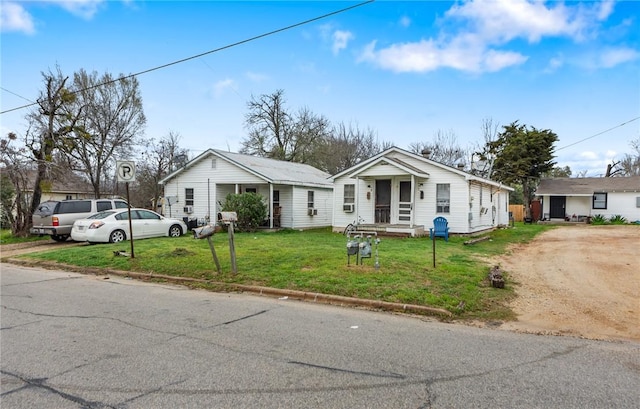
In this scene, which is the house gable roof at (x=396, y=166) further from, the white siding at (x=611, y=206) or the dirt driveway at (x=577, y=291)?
the white siding at (x=611, y=206)

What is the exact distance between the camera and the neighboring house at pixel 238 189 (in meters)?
20.8

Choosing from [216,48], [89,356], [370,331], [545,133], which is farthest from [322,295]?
[545,133]

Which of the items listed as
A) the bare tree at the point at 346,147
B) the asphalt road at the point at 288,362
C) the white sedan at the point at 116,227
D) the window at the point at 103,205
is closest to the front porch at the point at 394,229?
the white sedan at the point at 116,227

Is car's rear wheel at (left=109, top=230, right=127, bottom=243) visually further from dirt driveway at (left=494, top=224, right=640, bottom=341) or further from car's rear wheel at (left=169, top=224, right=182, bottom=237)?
dirt driveway at (left=494, top=224, right=640, bottom=341)

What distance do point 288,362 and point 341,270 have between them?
441cm

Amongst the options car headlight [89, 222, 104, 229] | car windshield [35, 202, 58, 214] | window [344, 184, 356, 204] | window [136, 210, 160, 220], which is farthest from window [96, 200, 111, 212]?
window [344, 184, 356, 204]

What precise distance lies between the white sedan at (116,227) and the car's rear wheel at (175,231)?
0.45 feet

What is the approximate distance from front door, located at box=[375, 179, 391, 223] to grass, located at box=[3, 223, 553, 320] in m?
5.66

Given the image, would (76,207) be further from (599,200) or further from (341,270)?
(599,200)

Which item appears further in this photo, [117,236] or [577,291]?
[117,236]

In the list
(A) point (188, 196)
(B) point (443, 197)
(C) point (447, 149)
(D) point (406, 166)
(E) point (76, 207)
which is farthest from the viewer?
(C) point (447, 149)

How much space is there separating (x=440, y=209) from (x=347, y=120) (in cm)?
2615

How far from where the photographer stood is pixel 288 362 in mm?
4020

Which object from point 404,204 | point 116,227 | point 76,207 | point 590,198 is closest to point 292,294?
point 116,227
